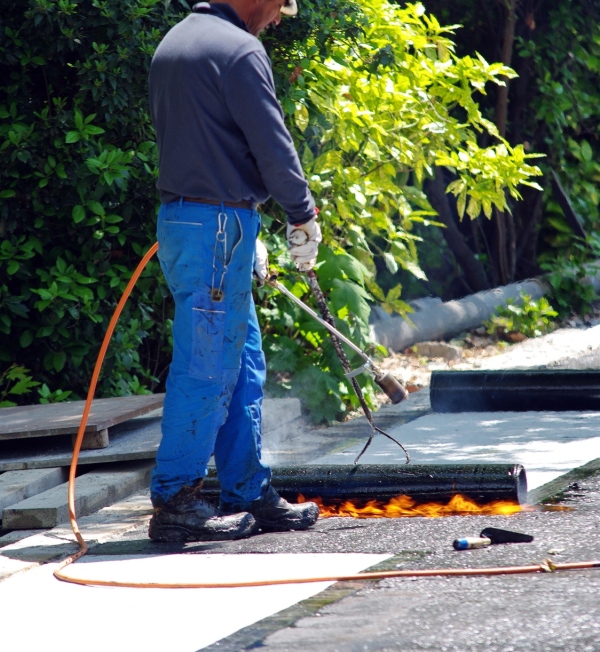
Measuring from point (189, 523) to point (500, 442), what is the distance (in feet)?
7.03

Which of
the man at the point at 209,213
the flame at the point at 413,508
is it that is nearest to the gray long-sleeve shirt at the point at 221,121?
the man at the point at 209,213

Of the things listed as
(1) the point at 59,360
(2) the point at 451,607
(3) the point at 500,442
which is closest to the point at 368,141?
(3) the point at 500,442

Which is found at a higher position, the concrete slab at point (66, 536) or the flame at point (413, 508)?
the concrete slab at point (66, 536)

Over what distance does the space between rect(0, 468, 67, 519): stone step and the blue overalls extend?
2.60ft

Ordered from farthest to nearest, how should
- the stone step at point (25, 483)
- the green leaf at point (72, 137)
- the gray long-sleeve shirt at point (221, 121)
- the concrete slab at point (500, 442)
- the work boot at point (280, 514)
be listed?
the green leaf at point (72, 137) < the concrete slab at point (500, 442) < the stone step at point (25, 483) < the work boot at point (280, 514) < the gray long-sleeve shirt at point (221, 121)

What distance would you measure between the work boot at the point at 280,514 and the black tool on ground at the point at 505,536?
2.58ft

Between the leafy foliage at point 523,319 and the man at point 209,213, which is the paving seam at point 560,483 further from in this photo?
the leafy foliage at point 523,319

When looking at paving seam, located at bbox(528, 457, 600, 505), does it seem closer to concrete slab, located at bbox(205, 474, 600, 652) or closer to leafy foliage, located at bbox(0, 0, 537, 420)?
concrete slab, located at bbox(205, 474, 600, 652)

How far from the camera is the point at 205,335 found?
3984 mm

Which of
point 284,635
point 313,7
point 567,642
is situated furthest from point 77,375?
point 567,642

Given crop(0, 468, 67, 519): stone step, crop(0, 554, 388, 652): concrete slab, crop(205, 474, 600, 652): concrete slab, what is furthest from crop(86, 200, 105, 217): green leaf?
crop(205, 474, 600, 652): concrete slab

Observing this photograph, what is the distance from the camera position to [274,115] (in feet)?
12.9

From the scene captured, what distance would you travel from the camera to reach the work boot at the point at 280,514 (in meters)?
4.22

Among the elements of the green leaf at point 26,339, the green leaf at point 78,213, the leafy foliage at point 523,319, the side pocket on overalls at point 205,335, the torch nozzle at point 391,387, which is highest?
the green leaf at point 78,213
